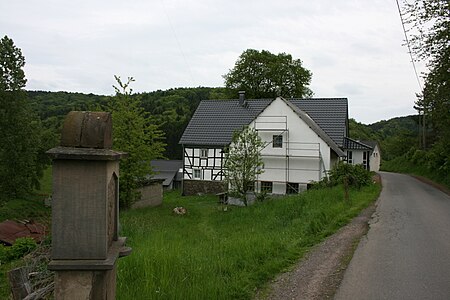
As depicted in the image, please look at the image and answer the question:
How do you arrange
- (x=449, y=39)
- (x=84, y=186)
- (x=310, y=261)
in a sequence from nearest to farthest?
(x=84, y=186) → (x=310, y=261) → (x=449, y=39)

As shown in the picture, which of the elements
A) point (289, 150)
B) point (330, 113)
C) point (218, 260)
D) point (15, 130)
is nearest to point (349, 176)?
point (289, 150)

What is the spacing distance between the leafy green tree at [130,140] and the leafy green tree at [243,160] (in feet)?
13.0

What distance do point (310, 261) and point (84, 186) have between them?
5642 millimetres

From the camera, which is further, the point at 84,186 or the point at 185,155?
the point at 185,155

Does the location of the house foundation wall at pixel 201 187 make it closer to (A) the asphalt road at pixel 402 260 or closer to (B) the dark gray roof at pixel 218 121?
(B) the dark gray roof at pixel 218 121

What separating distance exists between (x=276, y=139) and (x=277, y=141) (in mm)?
155

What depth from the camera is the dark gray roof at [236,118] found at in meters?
31.7

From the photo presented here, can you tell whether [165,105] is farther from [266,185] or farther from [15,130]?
[266,185]

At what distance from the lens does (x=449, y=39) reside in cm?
1902


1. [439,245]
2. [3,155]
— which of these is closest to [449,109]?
[439,245]

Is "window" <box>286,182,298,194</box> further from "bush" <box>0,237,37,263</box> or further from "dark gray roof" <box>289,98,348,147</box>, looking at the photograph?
"bush" <box>0,237,37,263</box>

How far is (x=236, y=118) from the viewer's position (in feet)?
115

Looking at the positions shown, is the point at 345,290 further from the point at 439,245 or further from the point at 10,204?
the point at 10,204

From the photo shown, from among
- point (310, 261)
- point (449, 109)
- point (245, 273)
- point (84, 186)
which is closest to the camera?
point (84, 186)
